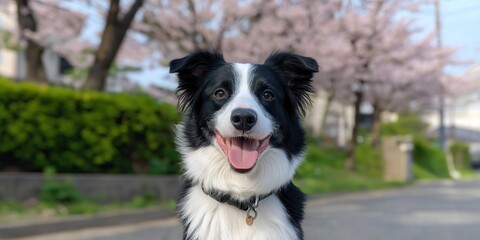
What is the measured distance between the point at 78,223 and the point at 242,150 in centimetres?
503

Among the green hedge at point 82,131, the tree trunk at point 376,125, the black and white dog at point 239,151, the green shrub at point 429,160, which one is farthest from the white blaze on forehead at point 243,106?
the green shrub at point 429,160

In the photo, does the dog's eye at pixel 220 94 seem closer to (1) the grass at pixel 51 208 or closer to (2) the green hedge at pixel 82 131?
(1) the grass at pixel 51 208

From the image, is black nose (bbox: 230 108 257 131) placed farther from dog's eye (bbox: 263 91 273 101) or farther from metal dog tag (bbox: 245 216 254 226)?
metal dog tag (bbox: 245 216 254 226)

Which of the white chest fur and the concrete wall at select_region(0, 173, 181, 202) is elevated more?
the white chest fur

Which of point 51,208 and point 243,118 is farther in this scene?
point 51,208

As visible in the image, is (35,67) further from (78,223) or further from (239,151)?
(239,151)

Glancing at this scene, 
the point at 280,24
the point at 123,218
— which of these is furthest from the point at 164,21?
the point at 123,218

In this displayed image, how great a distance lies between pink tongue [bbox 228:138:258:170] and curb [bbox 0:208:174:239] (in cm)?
475

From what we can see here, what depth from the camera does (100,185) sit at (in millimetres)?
8141

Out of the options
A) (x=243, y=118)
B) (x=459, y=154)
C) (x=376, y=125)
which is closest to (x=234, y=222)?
(x=243, y=118)

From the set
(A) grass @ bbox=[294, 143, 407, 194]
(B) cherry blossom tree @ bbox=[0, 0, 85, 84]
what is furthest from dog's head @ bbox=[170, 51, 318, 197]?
(B) cherry blossom tree @ bbox=[0, 0, 85, 84]

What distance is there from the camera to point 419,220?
866 cm

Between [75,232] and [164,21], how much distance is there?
7172 millimetres

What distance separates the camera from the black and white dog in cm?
272
